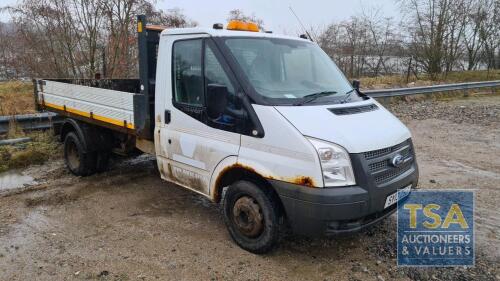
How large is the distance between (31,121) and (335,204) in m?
6.96

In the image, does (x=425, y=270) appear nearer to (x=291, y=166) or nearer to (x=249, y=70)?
(x=291, y=166)

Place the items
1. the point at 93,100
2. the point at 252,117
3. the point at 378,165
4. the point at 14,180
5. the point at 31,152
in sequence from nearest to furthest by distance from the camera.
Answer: the point at 378,165 < the point at 252,117 < the point at 93,100 < the point at 14,180 < the point at 31,152

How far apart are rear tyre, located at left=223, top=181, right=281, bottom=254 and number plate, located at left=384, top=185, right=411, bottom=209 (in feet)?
3.31

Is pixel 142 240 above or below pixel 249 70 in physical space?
below

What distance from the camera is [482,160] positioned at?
710 centimetres

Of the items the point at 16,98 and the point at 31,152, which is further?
the point at 16,98

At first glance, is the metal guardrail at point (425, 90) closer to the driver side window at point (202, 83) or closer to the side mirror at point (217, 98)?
the driver side window at point (202, 83)

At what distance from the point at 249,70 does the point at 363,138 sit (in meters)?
1.27

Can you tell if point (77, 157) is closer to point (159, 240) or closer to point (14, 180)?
point (14, 180)

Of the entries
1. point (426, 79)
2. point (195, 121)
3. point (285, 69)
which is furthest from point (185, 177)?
point (426, 79)

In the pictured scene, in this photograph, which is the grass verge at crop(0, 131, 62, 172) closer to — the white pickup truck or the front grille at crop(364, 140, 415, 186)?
the white pickup truck

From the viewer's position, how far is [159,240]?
411 centimetres

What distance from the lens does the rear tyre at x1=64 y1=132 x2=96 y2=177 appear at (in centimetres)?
598

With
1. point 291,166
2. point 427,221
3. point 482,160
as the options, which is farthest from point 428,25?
point 291,166
